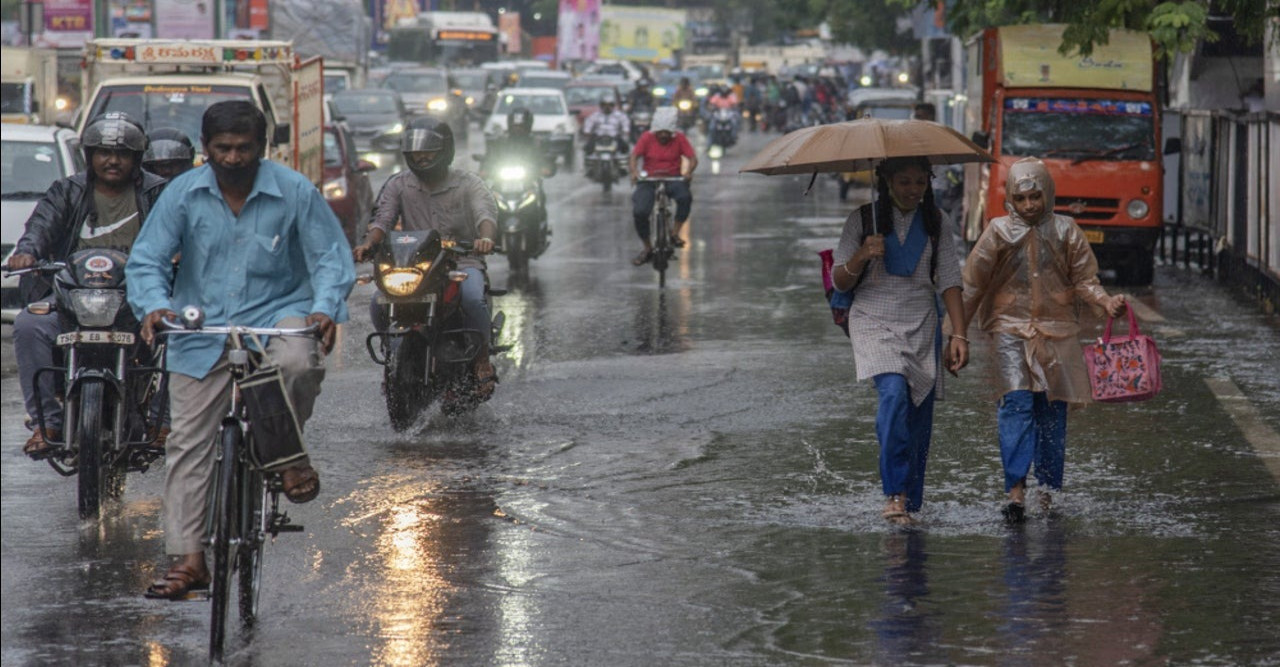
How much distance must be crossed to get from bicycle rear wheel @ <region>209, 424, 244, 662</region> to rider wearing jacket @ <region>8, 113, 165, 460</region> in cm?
271

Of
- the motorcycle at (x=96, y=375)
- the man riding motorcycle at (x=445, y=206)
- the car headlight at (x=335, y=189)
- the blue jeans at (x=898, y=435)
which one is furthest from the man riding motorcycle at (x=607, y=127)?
the blue jeans at (x=898, y=435)

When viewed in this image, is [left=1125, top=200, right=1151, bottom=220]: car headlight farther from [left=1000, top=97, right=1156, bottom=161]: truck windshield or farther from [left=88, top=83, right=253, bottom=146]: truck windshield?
[left=88, top=83, right=253, bottom=146]: truck windshield

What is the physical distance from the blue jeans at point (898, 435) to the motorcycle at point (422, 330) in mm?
3209

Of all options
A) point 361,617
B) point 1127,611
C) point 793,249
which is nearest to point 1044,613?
point 1127,611

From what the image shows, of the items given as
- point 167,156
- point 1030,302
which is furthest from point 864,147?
point 167,156

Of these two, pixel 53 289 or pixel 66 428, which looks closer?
pixel 66 428

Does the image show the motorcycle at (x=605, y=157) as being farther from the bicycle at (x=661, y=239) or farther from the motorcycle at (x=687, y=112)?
the bicycle at (x=661, y=239)

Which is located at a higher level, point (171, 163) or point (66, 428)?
point (171, 163)

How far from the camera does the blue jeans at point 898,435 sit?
8031 millimetres

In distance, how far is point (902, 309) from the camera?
26.7 feet

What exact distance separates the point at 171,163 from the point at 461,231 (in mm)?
2037

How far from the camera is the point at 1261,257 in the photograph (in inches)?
674

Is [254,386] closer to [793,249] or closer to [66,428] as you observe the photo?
[66,428]

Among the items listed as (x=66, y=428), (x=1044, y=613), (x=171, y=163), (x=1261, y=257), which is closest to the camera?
(x=1044, y=613)
